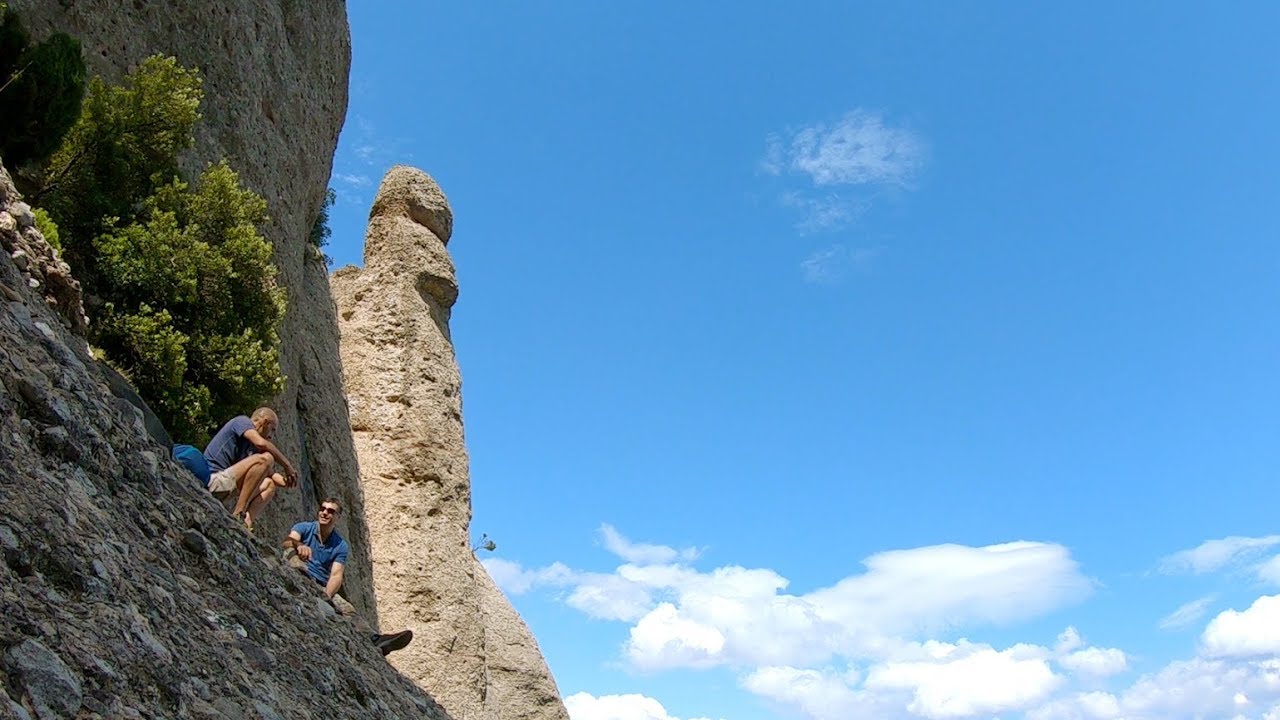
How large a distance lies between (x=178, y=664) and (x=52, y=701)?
120cm

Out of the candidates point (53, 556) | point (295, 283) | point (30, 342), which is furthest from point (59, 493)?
point (295, 283)

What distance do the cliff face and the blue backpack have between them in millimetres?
7259

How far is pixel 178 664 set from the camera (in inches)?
223

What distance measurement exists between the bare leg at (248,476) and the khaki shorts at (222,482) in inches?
7.1

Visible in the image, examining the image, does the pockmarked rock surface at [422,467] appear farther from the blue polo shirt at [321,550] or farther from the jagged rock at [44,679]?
the jagged rock at [44,679]

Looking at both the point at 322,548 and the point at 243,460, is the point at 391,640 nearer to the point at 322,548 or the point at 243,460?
the point at 322,548

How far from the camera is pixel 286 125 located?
71.6 ft

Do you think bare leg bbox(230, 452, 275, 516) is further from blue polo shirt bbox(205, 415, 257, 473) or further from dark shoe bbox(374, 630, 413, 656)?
dark shoe bbox(374, 630, 413, 656)

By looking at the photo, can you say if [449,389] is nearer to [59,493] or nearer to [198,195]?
[198,195]

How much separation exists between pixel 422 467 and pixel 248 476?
14.0m

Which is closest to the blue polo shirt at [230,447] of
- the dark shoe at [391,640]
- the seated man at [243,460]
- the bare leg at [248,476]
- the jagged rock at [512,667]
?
the seated man at [243,460]

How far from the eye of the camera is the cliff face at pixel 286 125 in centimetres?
1770

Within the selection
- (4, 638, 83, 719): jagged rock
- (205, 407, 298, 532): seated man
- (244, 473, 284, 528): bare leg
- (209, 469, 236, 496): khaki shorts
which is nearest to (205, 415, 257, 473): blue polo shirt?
(205, 407, 298, 532): seated man

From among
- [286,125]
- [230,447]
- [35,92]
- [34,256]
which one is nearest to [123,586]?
[230,447]
